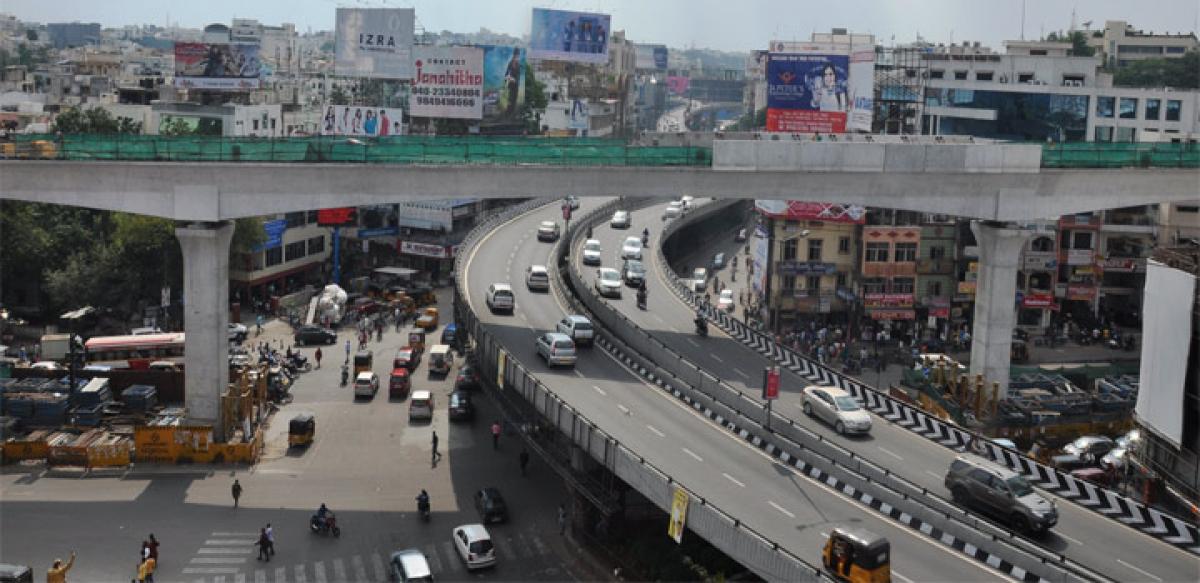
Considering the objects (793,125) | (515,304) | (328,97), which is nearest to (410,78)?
(328,97)

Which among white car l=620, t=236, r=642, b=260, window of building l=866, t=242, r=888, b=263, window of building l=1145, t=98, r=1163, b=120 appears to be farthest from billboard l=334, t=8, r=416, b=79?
window of building l=1145, t=98, r=1163, b=120

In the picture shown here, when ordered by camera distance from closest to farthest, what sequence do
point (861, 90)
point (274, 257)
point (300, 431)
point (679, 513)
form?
point (679, 513)
point (300, 431)
point (861, 90)
point (274, 257)

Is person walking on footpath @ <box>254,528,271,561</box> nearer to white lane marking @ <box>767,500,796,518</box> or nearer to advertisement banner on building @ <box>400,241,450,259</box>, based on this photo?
white lane marking @ <box>767,500,796,518</box>

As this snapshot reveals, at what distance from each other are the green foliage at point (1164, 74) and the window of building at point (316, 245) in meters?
73.8

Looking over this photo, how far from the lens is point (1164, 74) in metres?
112

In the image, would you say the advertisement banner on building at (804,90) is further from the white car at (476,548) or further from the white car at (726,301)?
the white car at (476,548)

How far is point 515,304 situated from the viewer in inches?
2131

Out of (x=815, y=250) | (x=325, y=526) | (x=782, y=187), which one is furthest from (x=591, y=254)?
(x=325, y=526)

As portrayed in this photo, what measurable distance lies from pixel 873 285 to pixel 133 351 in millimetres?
36962

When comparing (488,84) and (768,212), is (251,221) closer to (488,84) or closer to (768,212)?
(768,212)

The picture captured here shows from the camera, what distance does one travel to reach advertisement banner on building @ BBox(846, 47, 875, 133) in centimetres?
6781

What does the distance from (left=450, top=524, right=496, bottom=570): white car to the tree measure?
7749 centimetres

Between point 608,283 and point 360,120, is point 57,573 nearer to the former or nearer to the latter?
point 608,283

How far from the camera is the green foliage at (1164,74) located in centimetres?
10925
